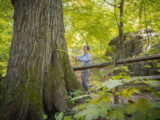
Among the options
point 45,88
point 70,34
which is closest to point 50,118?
point 45,88

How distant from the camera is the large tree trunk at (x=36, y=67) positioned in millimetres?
1650

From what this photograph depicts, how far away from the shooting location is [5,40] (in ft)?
15.0

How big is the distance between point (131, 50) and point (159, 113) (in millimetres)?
8192

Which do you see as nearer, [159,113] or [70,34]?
[159,113]

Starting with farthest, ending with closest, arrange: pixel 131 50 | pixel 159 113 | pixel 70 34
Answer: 1. pixel 131 50
2. pixel 70 34
3. pixel 159 113

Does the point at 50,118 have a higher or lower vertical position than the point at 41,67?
lower

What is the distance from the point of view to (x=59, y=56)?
2.10 m

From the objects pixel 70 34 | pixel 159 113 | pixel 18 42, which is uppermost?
pixel 70 34

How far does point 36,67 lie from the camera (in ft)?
5.99

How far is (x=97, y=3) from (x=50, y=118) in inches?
215

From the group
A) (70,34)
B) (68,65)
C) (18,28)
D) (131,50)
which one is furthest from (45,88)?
(131,50)

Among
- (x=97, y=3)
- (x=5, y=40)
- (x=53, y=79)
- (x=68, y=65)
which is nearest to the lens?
(x=53, y=79)

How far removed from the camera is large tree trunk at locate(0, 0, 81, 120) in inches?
65.0

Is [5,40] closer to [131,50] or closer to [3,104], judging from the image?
[3,104]
